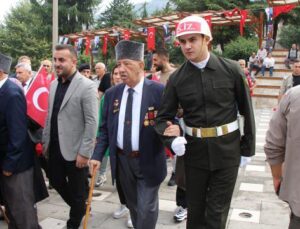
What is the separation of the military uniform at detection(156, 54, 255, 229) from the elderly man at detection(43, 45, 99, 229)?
0.93m

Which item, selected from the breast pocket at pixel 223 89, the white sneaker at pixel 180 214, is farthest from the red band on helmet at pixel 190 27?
the white sneaker at pixel 180 214

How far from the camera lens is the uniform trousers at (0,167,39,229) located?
307cm

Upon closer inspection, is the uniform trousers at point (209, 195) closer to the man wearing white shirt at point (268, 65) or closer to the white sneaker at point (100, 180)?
the white sneaker at point (100, 180)

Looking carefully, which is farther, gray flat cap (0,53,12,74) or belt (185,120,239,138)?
gray flat cap (0,53,12,74)

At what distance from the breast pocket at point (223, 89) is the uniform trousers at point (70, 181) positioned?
1.60m

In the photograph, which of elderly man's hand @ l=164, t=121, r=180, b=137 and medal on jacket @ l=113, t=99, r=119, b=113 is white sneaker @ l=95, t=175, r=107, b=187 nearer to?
medal on jacket @ l=113, t=99, r=119, b=113

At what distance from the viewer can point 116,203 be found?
14.4ft

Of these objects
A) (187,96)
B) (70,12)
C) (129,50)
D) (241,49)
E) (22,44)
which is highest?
(70,12)

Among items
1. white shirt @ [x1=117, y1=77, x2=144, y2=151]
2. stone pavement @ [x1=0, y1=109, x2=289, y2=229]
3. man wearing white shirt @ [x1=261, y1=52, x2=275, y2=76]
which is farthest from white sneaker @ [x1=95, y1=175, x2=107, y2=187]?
man wearing white shirt @ [x1=261, y1=52, x2=275, y2=76]

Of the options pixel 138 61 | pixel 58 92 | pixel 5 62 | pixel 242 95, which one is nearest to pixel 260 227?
pixel 242 95

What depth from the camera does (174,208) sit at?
4211 mm

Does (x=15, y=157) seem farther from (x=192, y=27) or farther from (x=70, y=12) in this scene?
(x=70, y=12)

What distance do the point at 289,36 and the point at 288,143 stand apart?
25467mm

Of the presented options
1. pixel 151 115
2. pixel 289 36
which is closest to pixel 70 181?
pixel 151 115
